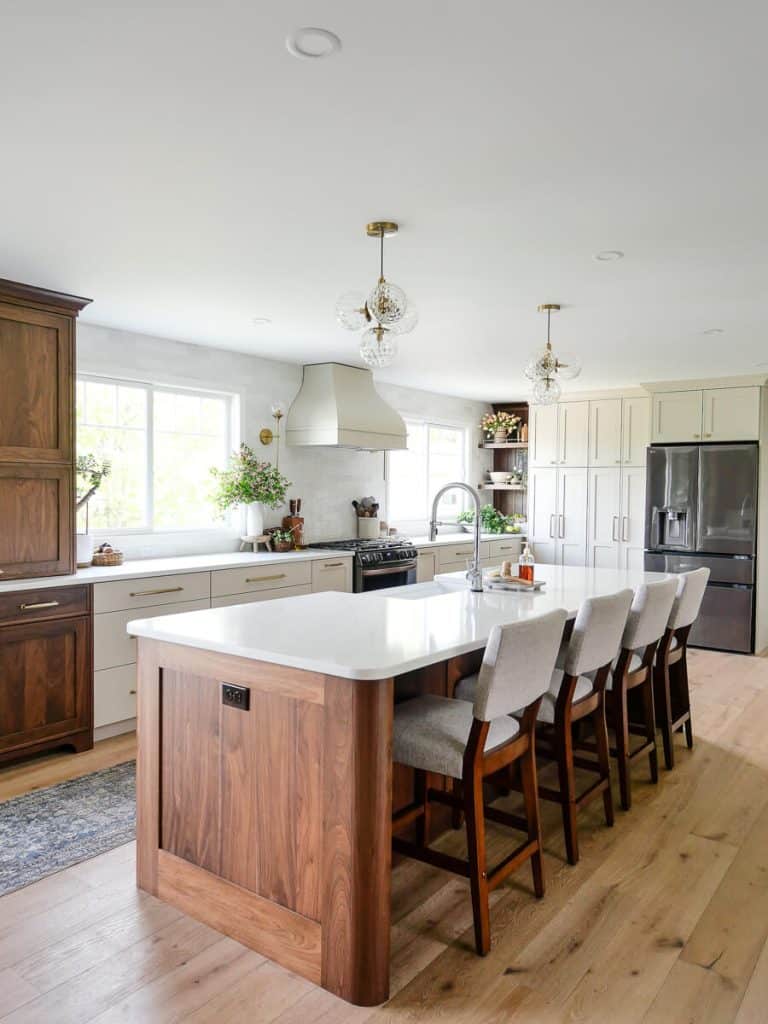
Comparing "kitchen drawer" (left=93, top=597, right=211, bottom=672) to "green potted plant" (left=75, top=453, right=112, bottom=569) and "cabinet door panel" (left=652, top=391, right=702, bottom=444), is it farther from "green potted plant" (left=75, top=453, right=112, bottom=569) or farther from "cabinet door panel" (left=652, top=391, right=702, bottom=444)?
"cabinet door panel" (left=652, top=391, right=702, bottom=444)

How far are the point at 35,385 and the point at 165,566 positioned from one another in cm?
124

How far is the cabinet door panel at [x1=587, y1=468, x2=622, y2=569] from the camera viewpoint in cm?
705

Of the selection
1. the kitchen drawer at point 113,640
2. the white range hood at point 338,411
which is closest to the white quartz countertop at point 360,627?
the kitchen drawer at point 113,640

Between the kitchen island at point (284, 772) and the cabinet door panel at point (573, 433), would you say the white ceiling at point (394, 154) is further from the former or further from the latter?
the cabinet door panel at point (573, 433)

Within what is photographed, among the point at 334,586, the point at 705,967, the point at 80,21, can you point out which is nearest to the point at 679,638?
the point at 705,967

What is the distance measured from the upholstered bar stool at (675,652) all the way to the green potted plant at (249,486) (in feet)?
9.47

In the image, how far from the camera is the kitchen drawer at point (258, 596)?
4.54 m

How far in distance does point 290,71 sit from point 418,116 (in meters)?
0.37

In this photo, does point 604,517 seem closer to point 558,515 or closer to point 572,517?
point 572,517

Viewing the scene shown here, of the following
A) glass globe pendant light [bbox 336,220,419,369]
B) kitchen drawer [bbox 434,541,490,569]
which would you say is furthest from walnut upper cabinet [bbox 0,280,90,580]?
kitchen drawer [bbox 434,541,490,569]

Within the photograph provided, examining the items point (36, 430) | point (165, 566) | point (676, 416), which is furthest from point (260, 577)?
point (676, 416)

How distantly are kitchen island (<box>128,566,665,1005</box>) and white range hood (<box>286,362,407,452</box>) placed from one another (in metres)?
3.00

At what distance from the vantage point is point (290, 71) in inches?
69.7

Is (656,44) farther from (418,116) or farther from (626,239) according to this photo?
(626,239)
